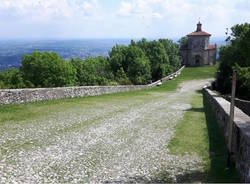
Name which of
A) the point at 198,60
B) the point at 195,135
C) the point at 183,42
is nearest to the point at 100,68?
the point at 198,60

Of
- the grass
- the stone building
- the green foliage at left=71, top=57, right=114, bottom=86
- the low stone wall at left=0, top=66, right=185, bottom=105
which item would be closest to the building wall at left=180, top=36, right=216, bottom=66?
the stone building

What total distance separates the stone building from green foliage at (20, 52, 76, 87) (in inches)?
2429

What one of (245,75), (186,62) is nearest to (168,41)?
(186,62)

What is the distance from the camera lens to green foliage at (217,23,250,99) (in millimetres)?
32406

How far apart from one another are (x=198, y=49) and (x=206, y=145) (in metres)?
110

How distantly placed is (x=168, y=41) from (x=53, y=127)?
10983 cm

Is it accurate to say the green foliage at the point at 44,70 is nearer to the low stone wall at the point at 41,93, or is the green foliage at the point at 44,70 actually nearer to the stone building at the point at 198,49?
the low stone wall at the point at 41,93

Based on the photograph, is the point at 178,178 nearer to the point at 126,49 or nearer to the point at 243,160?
the point at 243,160

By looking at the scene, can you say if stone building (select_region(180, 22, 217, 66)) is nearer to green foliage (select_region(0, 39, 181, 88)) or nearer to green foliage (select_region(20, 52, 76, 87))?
green foliage (select_region(0, 39, 181, 88))

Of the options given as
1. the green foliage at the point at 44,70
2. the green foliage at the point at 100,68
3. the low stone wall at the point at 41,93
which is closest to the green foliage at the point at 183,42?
the green foliage at the point at 100,68

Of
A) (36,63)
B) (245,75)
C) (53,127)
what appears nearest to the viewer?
(53,127)

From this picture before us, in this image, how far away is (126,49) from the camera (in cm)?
9219

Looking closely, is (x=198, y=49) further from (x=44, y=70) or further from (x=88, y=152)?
(x=88, y=152)

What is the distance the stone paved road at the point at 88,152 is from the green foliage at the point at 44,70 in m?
49.4
